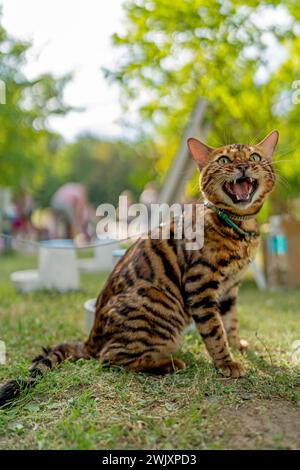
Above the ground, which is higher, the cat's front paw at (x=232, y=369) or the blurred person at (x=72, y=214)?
the blurred person at (x=72, y=214)

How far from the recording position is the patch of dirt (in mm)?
2221

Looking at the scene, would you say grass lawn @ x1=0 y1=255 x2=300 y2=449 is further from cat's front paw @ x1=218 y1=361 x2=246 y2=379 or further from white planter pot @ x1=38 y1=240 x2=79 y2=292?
white planter pot @ x1=38 y1=240 x2=79 y2=292

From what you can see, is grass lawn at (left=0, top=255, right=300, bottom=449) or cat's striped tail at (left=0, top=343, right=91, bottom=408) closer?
grass lawn at (left=0, top=255, right=300, bottom=449)

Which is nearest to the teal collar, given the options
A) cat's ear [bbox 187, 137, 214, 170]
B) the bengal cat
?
the bengal cat

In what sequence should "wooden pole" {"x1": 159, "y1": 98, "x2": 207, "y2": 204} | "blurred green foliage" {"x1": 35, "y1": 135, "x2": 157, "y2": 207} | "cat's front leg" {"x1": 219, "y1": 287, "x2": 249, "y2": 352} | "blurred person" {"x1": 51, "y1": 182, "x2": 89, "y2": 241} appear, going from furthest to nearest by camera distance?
"blurred green foliage" {"x1": 35, "y1": 135, "x2": 157, "y2": 207}, "blurred person" {"x1": 51, "y1": 182, "x2": 89, "y2": 241}, "wooden pole" {"x1": 159, "y1": 98, "x2": 207, "y2": 204}, "cat's front leg" {"x1": 219, "y1": 287, "x2": 249, "y2": 352}

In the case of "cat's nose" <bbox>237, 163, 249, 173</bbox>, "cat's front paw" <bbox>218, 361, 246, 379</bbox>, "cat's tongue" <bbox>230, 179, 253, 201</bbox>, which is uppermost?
"cat's nose" <bbox>237, 163, 249, 173</bbox>

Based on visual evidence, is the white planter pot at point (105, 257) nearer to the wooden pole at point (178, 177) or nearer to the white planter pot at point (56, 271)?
the white planter pot at point (56, 271)

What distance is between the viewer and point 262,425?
2393mm

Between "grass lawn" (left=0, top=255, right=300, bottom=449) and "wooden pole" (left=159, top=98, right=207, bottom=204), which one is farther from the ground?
"wooden pole" (left=159, top=98, right=207, bottom=204)

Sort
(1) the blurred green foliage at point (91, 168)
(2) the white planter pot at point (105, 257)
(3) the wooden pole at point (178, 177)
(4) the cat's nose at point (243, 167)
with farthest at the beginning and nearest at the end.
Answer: (1) the blurred green foliage at point (91, 168) → (2) the white planter pot at point (105, 257) → (3) the wooden pole at point (178, 177) → (4) the cat's nose at point (243, 167)

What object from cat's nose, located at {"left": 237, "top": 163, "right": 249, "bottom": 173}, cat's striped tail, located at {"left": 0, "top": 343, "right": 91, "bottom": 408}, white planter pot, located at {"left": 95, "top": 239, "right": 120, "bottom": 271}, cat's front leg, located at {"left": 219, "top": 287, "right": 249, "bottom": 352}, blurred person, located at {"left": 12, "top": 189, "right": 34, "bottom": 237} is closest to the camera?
cat's striped tail, located at {"left": 0, "top": 343, "right": 91, "bottom": 408}

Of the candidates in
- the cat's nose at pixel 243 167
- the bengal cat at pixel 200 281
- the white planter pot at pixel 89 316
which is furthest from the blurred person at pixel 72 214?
the cat's nose at pixel 243 167

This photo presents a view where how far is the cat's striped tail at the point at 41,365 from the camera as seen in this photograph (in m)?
2.84

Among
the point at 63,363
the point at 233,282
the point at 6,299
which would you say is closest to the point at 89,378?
the point at 63,363
